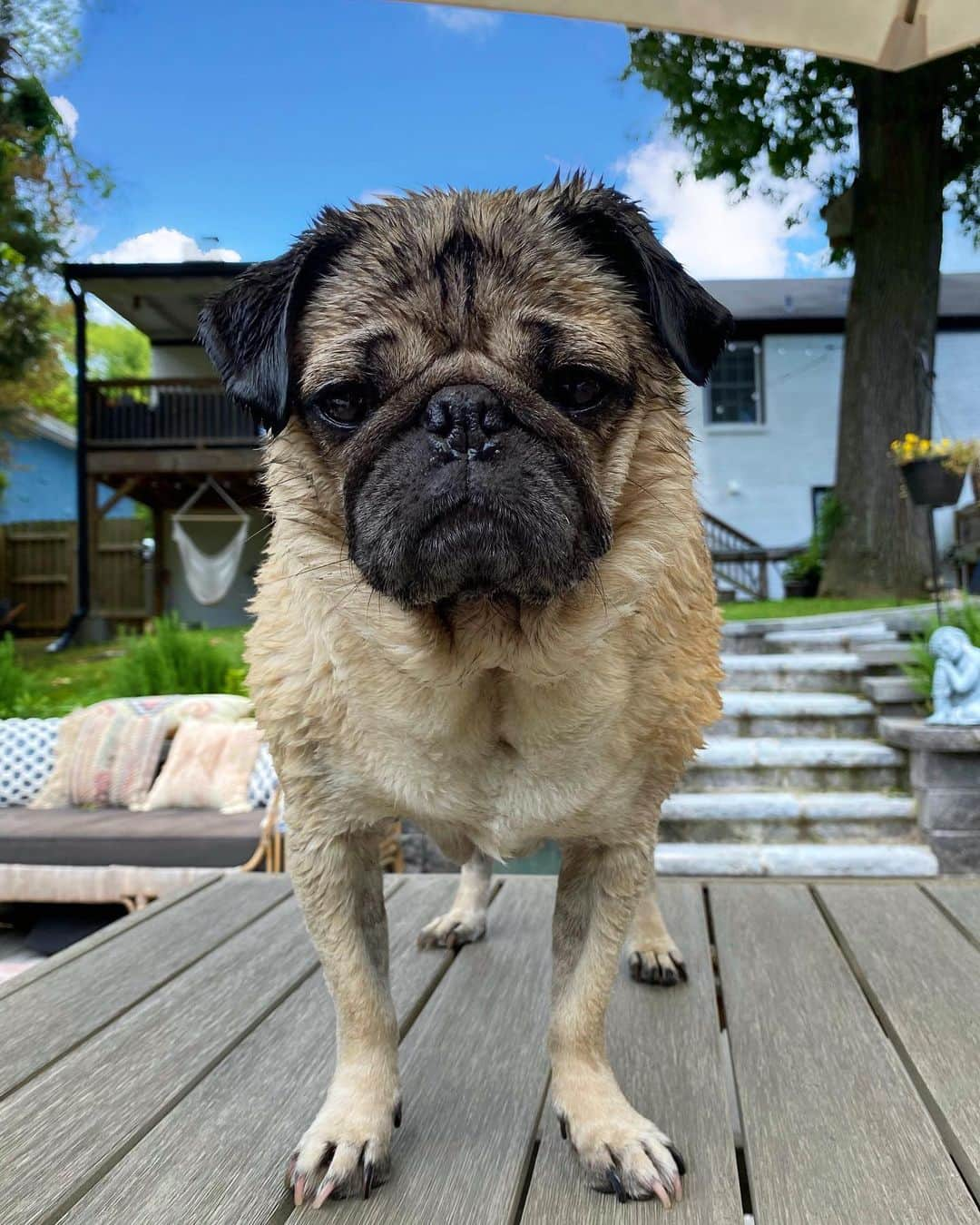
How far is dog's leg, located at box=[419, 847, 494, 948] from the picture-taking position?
8.24ft

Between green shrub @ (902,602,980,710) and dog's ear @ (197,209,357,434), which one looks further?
green shrub @ (902,602,980,710)

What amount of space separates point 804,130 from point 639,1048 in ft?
41.8

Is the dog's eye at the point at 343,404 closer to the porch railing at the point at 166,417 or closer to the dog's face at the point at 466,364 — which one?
the dog's face at the point at 466,364

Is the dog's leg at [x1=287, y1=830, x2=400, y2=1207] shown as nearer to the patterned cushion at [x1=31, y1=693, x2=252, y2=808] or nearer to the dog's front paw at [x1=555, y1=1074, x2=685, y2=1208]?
the dog's front paw at [x1=555, y1=1074, x2=685, y2=1208]

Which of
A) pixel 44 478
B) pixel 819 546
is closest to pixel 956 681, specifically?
pixel 819 546

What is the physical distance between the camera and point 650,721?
1.54 m

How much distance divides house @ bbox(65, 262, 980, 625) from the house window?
0.02 meters

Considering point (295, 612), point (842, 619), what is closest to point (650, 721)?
point (295, 612)

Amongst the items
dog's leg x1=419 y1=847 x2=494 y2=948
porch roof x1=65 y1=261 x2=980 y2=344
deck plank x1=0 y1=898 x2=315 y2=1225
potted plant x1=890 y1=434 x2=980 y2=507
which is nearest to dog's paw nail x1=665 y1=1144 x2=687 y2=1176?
deck plank x1=0 y1=898 x2=315 y2=1225

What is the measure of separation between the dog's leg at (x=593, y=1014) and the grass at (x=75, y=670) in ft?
16.3

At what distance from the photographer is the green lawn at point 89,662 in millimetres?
7926

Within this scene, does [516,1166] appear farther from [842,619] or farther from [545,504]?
[842,619]

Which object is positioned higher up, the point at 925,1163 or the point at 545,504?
the point at 545,504

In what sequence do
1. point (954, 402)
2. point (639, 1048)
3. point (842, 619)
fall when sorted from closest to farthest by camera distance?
point (639, 1048), point (842, 619), point (954, 402)
